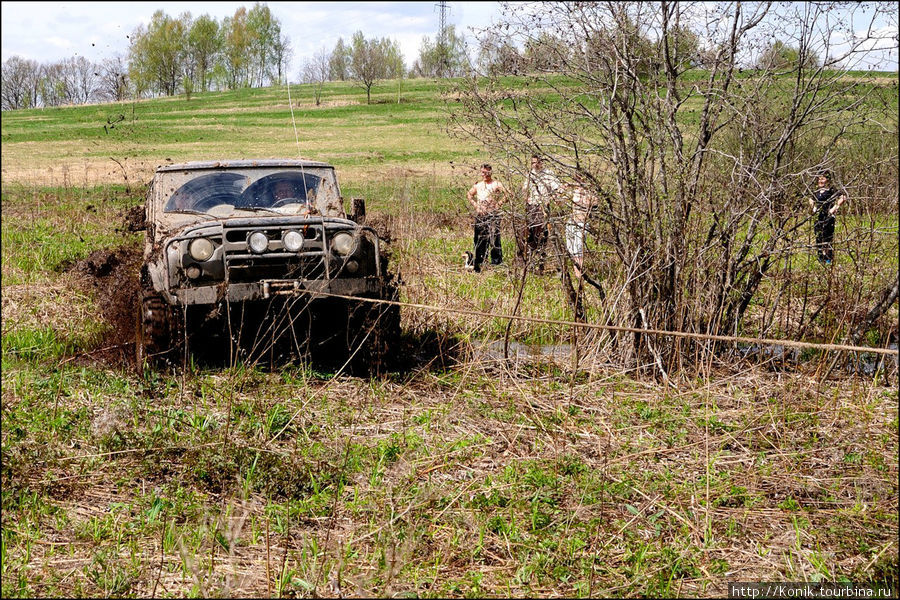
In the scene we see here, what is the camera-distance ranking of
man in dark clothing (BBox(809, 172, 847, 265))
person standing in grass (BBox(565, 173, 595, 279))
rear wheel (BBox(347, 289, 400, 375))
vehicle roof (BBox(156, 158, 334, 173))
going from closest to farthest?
1. rear wheel (BBox(347, 289, 400, 375))
2. man in dark clothing (BBox(809, 172, 847, 265))
3. person standing in grass (BBox(565, 173, 595, 279))
4. vehicle roof (BBox(156, 158, 334, 173))

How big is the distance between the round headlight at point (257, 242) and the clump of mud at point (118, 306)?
1.25m

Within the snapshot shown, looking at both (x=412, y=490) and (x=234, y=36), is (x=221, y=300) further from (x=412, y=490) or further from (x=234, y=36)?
(x=234, y=36)

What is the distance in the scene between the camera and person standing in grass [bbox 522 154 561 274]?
6453 millimetres

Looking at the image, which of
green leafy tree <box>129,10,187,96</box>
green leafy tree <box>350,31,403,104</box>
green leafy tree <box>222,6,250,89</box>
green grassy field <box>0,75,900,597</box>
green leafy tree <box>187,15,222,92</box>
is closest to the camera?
green grassy field <box>0,75,900,597</box>

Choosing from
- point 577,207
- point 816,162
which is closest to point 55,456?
point 577,207

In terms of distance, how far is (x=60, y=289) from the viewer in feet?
28.5

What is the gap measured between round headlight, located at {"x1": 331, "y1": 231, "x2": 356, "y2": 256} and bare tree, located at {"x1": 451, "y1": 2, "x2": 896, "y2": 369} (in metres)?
1.36

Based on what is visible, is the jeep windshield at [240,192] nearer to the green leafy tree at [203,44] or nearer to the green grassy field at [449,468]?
the green grassy field at [449,468]

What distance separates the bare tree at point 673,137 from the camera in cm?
630

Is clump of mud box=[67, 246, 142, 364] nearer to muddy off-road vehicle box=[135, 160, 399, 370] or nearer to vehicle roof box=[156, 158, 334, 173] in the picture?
muddy off-road vehicle box=[135, 160, 399, 370]

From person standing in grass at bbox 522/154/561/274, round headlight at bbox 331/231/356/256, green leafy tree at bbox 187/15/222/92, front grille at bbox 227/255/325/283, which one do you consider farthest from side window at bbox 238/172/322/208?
green leafy tree at bbox 187/15/222/92

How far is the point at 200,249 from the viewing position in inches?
224

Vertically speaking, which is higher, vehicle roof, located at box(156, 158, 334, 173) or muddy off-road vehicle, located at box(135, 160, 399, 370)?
vehicle roof, located at box(156, 158, 334, 173)

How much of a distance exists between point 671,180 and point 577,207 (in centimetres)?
77
